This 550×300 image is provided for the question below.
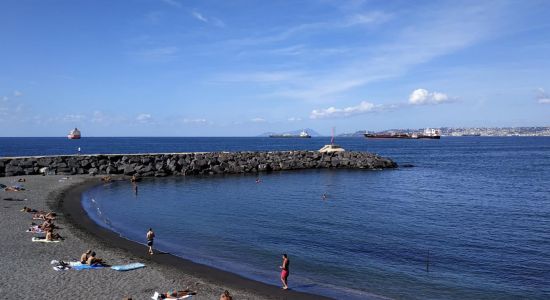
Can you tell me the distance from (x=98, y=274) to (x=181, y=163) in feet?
164

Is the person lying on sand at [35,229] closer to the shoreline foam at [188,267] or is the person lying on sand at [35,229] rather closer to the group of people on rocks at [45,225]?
the group of people on rocks at [45,225]

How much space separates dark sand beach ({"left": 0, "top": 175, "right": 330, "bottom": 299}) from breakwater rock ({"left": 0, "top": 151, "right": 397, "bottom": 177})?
32.8 m

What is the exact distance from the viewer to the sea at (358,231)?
66.7ft

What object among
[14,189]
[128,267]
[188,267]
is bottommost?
[188,267]

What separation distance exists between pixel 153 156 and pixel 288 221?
45.9m

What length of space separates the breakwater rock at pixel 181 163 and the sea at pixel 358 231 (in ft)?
28.5

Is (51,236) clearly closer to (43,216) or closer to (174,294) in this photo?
(43,216)

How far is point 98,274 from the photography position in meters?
19.4

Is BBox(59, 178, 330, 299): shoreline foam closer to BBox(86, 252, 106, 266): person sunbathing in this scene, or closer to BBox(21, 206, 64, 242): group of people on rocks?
BBox(21, 206, 64, 242): group of people on rocks

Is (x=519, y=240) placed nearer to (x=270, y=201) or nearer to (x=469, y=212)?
(x=469, y=212)

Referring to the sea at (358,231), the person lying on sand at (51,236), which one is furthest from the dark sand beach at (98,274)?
the sea at (358,231)

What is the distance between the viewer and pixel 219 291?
18219 mm

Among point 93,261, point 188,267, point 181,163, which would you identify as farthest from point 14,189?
point 188,267

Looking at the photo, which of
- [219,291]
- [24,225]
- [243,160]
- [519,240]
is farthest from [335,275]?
[243,160]
